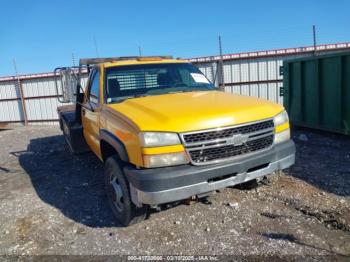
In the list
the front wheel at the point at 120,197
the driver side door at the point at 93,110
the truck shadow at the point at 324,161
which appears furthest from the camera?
the truck shadow at the point at 324,161

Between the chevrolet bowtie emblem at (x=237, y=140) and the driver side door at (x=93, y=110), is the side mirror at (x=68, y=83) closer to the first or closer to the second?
the driver side door at (x=93, y=110)

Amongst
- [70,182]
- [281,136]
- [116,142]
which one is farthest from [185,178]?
[70,182]

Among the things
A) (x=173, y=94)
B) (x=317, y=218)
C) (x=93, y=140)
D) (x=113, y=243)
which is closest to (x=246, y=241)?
(x=317, y=218)

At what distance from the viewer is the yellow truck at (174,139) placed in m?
3.22

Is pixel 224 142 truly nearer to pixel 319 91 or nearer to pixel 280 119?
pixel 280 119

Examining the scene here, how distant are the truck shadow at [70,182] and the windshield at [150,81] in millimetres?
1591

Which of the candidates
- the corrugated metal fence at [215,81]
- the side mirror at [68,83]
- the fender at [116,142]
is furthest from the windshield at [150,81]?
the corrugated metal fence at [215,81]

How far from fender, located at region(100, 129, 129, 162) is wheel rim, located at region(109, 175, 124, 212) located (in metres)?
0.48

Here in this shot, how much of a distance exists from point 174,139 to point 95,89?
2.12m

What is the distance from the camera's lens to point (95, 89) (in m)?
4.84

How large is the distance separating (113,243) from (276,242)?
1778 millimetres

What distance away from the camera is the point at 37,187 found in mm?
5781

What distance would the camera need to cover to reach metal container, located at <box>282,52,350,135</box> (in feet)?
22.8

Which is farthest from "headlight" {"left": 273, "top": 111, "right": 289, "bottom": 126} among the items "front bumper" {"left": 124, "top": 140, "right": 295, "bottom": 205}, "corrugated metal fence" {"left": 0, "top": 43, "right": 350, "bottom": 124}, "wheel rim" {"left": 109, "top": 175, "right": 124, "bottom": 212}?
"corrugated metal fence" {"left": 0, "top": 43, "right": 350, "bottom": 124}
